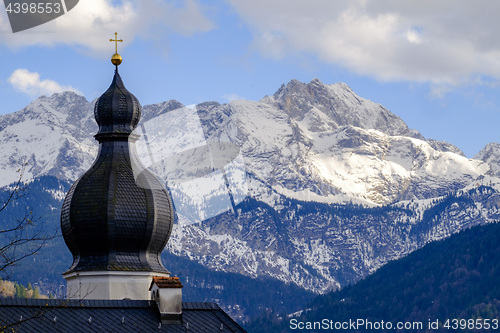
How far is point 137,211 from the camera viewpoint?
67000mm

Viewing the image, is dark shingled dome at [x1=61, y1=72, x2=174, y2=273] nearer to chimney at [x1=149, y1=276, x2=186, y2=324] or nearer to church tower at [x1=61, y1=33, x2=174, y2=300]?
church tower at [x1=61, y1=33, x2=174, y2=300]

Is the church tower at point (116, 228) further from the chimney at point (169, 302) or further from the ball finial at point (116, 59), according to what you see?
the chimney at point (169, 302)

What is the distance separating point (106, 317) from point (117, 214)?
1224 centimetres

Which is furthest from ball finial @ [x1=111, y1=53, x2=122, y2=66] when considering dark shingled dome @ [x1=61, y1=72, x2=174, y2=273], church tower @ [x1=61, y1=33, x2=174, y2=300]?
church tower @ [x1=61, y1=33, x2=174, y2=300]

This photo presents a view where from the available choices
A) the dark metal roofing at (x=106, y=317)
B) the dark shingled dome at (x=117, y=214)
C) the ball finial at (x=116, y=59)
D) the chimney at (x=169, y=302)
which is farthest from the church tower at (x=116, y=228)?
the dark metal roofing at (x=106, y=317)

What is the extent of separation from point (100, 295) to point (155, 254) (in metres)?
4.20

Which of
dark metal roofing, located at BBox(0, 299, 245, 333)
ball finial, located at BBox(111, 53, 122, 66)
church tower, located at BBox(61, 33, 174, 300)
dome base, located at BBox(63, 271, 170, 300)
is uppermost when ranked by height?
ball finial, located at BBox(111, 53, 122, 66)

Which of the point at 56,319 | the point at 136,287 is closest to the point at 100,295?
the point at 136,287

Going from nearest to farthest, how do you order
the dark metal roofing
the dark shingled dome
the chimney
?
the dark metal roofing
the chimney
the dark shingled dome

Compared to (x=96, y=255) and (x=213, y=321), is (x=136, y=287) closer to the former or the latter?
(x=96, y=255)

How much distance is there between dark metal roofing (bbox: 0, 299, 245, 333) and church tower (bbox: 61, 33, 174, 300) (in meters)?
7.56

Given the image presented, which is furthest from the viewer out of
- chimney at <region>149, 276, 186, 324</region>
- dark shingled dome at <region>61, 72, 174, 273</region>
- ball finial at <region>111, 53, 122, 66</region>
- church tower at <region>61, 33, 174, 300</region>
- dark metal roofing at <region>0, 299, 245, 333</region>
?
ball finial at <region>111, 53, 122, 66</region>

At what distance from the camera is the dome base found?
64625mm

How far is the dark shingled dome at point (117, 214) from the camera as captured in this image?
2608 inches
